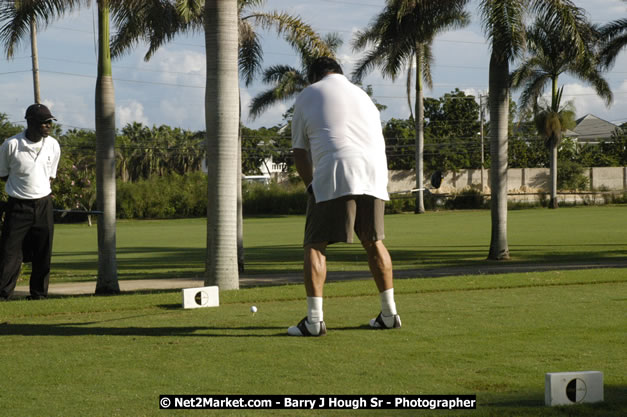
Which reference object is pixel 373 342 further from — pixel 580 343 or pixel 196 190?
pixel 196 190

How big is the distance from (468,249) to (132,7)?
46.5 feet

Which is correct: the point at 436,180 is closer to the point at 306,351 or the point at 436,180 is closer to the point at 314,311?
the point at 314,311

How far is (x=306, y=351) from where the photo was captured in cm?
582

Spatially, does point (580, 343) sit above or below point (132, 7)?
below

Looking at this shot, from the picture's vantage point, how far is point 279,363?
5.42 meters

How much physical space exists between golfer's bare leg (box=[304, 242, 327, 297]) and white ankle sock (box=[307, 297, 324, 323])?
3.7 inches

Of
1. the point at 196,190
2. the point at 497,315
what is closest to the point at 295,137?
the point at 497,315

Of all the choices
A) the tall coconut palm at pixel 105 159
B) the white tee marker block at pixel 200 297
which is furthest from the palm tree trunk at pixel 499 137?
the white tee marker block at pixel 200 297

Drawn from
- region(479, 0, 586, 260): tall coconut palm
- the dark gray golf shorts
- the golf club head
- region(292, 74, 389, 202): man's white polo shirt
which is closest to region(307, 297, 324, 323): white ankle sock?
the dark gray golf shorts

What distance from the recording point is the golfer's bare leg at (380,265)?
6.99 m

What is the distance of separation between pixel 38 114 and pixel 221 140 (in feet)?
8.03

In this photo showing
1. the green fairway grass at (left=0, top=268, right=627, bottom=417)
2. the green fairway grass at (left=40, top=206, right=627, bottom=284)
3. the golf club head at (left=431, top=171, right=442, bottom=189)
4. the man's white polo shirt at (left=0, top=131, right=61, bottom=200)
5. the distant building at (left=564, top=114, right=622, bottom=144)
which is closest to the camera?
the green fairway grass at (left=0, top=268, right=627, bottom=417)

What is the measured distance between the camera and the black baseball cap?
10.3 m

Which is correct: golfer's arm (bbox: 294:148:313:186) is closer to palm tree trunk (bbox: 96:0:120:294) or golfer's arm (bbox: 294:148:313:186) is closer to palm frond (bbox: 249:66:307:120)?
palm tree trunk (bbox: 96:0:120:294)
